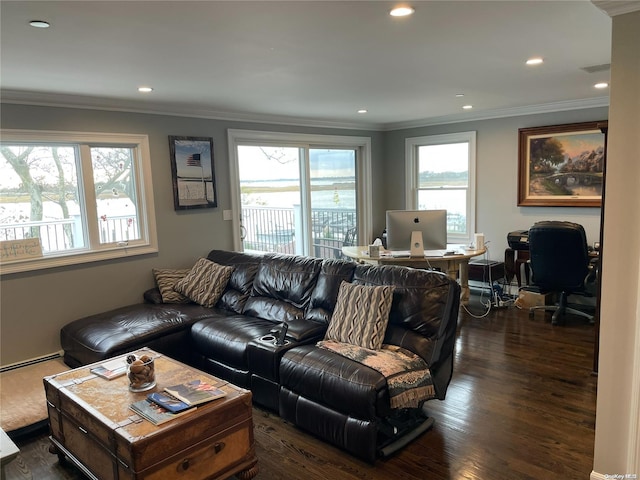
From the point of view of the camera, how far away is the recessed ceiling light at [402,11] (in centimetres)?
207

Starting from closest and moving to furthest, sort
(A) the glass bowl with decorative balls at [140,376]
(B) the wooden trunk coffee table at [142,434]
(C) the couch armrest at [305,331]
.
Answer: (B) the wooden trunk coffee table at [142,434] → (A) the glass bowl with decorative balls at [140,376] → (C) the couch armrest at [305,331]

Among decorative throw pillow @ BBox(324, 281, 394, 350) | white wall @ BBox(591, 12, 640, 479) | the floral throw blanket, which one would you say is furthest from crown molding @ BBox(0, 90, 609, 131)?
white wall @ BBox(591, 12, 640, 479)

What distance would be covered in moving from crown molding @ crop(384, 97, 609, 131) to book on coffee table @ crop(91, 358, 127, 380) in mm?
4881

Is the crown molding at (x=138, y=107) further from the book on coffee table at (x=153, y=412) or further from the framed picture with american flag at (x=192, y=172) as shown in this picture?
the book on coffee table at (x=153, y=412)

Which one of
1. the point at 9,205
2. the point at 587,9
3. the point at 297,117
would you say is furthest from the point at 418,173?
the point at 9,205

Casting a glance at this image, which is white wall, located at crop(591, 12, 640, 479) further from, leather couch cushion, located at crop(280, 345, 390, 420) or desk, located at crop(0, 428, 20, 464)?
desk, located at crop(0, 428, 20, 464)

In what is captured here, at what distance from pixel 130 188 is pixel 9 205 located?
101 centimetres

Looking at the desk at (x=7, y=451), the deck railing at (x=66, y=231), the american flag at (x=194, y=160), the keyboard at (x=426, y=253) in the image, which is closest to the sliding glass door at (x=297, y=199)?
the american flag at (x=194, y=160)

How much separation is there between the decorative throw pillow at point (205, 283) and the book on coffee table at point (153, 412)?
1931mm

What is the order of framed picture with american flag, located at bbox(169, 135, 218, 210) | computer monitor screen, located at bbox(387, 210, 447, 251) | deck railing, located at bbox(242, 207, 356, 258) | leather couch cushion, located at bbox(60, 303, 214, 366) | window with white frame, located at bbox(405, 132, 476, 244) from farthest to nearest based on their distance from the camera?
window with white frame, located at bbox(405, 132, 476, 244)
deck railing, located at bbox(242, 207, 356, 258)
framed picture with american flag, located at bbox(169, 135, 218, 210)
computer monitor screen, located at bbox(387, 210, 447, 251)
leather couch cushion, located at bbox(60, 303, 214, 366)

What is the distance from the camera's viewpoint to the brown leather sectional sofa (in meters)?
2.56

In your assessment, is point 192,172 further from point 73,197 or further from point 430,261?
point 430,261

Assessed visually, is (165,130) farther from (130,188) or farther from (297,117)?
(297,117)

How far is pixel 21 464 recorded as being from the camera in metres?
2.65
